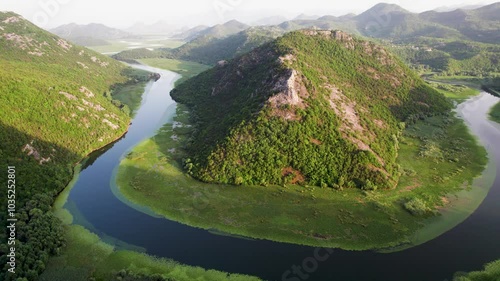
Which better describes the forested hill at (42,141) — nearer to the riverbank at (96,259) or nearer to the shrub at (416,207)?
the riverbank at (96,259)

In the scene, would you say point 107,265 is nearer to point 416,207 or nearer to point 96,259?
point 96,259

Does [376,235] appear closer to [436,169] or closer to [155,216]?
[436,169]

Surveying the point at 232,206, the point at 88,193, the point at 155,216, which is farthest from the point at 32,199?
the point at 232,206

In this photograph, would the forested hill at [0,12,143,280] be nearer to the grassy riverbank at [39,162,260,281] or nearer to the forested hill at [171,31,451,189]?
the grassy riverbank at [39,162,260,281]

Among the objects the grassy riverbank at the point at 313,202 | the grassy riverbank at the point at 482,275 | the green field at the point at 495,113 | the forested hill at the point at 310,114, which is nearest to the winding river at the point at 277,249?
the grassy riverbank at the point at 482,275

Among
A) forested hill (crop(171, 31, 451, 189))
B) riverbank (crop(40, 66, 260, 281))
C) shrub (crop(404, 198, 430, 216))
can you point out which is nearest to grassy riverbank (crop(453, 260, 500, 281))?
shrub (crop(404, 198, 430, 216))

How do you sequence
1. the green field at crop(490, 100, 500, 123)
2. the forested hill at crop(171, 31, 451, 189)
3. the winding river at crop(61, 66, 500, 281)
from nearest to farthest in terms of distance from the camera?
the winding river at crop(61, 66, 500, 281)
the forested hill at crop(171, 31, 451, 189)
the green field at crop(490, 100, 500, 123)

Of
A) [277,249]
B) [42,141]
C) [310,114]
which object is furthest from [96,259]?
[310,114]
